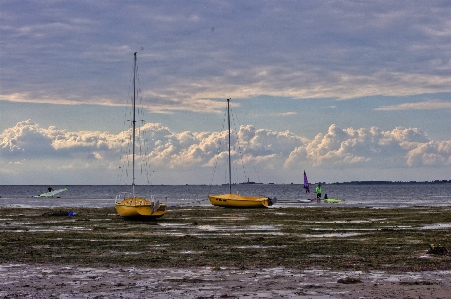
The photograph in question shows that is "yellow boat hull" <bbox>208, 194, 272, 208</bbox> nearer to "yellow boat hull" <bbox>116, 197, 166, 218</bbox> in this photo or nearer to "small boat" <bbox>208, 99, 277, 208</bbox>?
"small boat" <bbox>208, 99, 277, 208</bbox>

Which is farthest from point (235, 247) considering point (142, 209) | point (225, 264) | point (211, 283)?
point (142, 209)

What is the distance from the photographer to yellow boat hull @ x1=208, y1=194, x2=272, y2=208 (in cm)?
7469

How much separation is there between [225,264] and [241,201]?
177 feet

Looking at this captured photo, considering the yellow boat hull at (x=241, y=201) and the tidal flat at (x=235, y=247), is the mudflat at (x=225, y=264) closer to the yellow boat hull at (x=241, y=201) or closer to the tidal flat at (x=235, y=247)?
the tidal flat at (x=235, y=247)

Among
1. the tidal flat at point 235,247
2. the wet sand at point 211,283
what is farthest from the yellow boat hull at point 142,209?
the wet sand at point 211,283

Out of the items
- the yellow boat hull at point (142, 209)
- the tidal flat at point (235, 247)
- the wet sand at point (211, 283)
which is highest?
the yellow boat hull at point (142, 209)

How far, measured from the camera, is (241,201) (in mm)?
75938

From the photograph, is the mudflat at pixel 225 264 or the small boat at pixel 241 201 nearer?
the mudflat at pixel 225 264

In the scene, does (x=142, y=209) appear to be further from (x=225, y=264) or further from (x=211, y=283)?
(x=211, y=283)

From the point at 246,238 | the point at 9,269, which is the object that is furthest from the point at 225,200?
the point at 9,269

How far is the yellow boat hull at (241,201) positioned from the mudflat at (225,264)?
38.7 m

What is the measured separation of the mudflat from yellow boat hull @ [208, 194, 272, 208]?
3871cm

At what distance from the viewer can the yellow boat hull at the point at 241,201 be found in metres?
74.7

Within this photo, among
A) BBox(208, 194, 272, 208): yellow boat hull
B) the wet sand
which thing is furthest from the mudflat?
BBox(208, 194, 272, 208): yellow boat hull
